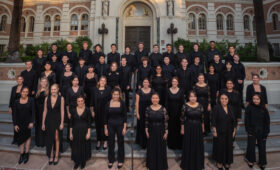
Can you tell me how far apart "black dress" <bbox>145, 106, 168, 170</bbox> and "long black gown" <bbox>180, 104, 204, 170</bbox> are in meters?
0.57

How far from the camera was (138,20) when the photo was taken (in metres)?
17.5

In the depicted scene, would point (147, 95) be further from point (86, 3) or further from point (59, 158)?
point (86, 3)

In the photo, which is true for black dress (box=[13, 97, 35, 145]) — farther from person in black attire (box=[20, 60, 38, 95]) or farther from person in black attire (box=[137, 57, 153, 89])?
person in black attire (box=[137, 57, 153, 89])

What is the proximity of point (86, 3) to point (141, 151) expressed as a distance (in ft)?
67.7

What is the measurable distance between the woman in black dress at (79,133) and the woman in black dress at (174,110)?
2357 mm

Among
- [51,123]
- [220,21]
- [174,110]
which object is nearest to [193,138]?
[174,110]

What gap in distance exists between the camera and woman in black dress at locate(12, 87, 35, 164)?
429cm

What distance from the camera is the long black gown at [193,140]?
3787mm

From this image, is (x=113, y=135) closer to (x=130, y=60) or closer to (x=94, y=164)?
(x=94, y=164)

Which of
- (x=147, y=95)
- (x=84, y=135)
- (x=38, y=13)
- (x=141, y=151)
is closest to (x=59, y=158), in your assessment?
(x=84, y=135)

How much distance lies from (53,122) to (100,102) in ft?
4.47

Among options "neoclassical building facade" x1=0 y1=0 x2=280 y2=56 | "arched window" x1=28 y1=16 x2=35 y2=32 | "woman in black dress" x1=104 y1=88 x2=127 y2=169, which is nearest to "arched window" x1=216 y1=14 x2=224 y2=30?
"neoclassical building facade" x1=0 y1=0 x2=280 y2=56

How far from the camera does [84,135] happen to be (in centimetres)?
401

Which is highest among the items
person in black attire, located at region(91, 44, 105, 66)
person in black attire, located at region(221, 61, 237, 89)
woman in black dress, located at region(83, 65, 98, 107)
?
person in black attire, located at region(91, 44, 105, 66)
